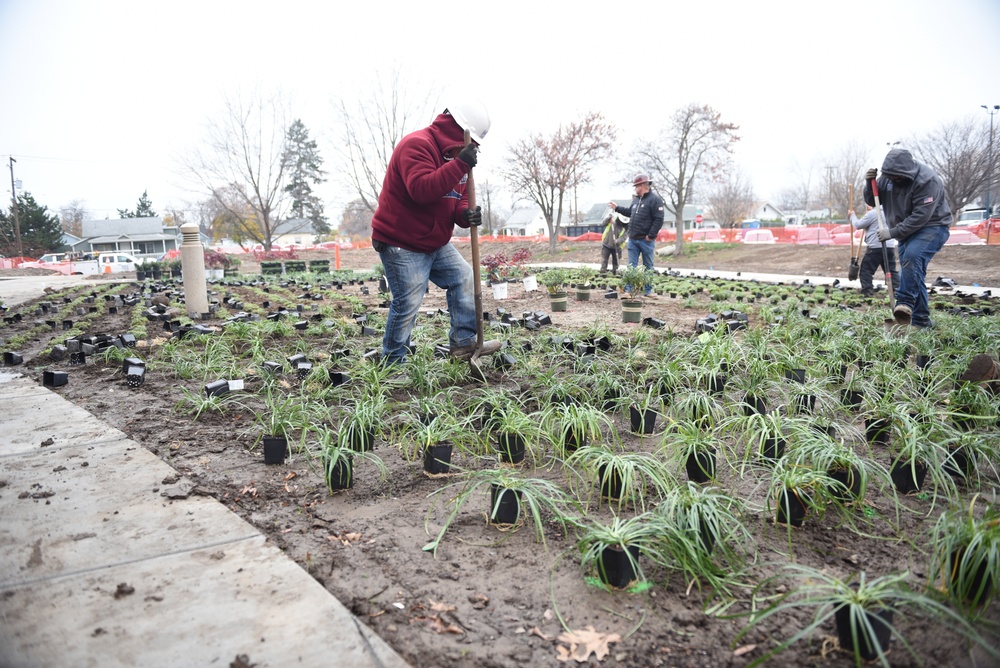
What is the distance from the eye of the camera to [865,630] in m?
1.37

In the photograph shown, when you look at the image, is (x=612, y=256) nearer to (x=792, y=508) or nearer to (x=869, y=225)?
(x=869, y=225)

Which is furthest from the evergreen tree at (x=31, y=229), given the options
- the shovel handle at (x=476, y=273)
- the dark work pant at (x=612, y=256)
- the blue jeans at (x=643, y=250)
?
the shovel handle at (x=476, y=273)

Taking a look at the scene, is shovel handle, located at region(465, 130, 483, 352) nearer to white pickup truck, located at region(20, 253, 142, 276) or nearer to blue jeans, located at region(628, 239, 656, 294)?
blue jeans, located at region(628, 239, 656, 294)

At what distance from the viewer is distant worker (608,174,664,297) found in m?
9.88

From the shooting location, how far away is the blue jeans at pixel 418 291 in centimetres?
420

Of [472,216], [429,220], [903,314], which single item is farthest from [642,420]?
[903,314]

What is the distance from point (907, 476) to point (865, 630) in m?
1.27

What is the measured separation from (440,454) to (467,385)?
1.49m

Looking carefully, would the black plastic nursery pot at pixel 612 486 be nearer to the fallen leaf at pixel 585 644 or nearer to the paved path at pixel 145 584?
the fallen leaf at pixel 585 644

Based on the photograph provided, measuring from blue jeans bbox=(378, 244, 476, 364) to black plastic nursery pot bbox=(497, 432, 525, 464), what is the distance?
1696mm

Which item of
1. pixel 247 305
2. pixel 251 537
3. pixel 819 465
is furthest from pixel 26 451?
pixel 247 305

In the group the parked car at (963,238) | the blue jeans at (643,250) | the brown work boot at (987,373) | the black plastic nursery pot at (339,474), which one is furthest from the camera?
the parked car at (963,238)

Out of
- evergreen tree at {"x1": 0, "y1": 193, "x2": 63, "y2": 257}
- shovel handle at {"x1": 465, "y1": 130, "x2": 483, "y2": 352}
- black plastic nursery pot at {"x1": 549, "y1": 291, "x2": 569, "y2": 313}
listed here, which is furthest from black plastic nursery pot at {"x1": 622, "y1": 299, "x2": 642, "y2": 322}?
evergreen tree at {"x1": 0, "y1": 193, "x2": 63, "y2": 257}

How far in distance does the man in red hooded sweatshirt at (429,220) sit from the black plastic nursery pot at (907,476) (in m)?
2.60
